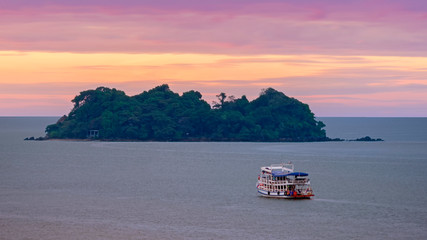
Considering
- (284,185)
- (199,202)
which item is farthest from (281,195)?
(199,202)

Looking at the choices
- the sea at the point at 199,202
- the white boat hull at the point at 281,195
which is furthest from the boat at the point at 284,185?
the sea at the point at 199,202

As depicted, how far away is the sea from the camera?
69.1m

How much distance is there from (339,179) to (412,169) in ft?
96.8

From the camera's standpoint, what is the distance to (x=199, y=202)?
87750 mm

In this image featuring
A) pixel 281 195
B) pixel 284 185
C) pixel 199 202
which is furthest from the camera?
pixel 281 195

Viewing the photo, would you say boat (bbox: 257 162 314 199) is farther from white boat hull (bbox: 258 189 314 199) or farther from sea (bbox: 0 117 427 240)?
sea (bbox: 0 117 427 240)

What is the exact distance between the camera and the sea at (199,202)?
69.1m

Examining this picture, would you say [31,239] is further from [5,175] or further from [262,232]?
[5,175]

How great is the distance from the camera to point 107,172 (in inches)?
5069

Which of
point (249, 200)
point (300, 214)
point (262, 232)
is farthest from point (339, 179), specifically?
point (262, 232)

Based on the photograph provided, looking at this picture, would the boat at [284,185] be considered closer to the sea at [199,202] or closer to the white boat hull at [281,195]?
the white boat hull at [281,195]

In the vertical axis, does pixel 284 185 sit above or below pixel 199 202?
above

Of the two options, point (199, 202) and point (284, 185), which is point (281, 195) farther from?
point (199, 202)

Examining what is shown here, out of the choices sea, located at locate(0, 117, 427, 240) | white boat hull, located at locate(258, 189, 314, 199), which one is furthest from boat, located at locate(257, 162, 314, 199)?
sea, located at locate(0, 117, 427, 240)
